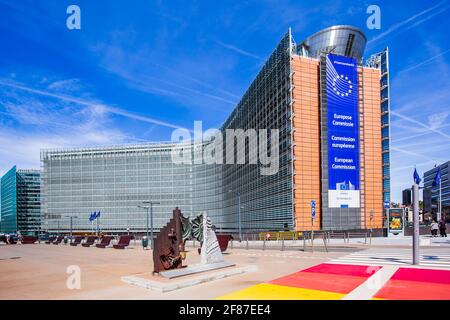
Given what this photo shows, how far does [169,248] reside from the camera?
12.8 metres

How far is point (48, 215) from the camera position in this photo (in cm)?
12131

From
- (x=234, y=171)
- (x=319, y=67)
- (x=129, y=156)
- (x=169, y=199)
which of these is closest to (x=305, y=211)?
(x=319, y=67)

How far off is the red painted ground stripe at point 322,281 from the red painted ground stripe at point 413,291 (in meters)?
0.94

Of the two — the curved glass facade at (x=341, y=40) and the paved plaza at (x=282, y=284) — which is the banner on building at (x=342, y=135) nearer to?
the curved glass facade at (x=341, y=40)

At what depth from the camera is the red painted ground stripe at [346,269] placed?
12745mm

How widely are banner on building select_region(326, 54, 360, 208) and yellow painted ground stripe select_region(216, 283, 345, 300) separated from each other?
49368mm

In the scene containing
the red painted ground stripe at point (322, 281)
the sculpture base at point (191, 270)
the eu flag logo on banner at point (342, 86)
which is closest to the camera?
the red painted ground stripe at point (322, 281)

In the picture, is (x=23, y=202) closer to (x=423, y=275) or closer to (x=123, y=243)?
(x=123, y=243)

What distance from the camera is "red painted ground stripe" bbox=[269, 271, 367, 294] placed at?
10347 millimetres

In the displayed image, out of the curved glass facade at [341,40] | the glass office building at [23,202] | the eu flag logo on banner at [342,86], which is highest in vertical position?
the curved glass facade at [341,40]

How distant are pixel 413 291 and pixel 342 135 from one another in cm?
5189

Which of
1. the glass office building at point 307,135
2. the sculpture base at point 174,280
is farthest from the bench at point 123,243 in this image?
the sculpture base at point 174,280

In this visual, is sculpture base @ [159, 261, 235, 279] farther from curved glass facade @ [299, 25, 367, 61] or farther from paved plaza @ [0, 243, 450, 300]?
curved glass facade @ [299, 25, 367, 61]

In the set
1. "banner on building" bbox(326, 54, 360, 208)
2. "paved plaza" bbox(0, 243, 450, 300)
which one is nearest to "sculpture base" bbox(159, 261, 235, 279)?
"paved plaza" bbox(0, 243, 450, 300)
